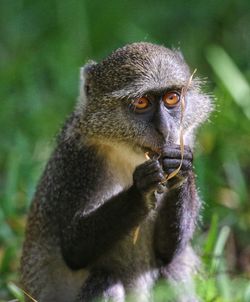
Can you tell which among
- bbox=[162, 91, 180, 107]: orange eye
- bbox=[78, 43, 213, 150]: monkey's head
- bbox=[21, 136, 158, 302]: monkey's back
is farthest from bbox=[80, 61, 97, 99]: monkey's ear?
bbox=[162, 91, 180, 107]: orange eye

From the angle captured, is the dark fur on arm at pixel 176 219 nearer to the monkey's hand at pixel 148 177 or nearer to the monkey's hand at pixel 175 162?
the monkey's hand at pixel 175 162

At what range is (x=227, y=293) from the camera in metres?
8.09

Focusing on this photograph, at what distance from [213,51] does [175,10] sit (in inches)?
70.5

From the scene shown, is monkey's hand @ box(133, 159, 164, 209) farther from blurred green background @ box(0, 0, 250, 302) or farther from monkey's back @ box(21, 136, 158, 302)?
blurred green background @ box(0, 0, 250, 302)

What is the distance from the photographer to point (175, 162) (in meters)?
7.32

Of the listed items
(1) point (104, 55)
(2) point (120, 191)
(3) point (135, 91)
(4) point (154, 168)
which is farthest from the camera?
(1) point (104, 55)

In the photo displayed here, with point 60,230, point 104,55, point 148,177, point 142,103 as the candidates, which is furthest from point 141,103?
point 104,55

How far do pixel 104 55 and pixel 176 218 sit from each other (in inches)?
169

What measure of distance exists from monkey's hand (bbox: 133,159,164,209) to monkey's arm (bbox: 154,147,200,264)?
24 centimetres

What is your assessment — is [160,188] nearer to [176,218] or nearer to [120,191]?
[120,191]

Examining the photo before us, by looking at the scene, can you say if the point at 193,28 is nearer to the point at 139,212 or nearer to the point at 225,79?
the point at 225,79

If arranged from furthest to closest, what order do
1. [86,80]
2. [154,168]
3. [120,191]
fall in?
[86,80] → [120,191] → [154,168]

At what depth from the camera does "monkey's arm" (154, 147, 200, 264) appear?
7723mm

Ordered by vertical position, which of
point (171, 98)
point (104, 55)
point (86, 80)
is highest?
point (104, 55)
